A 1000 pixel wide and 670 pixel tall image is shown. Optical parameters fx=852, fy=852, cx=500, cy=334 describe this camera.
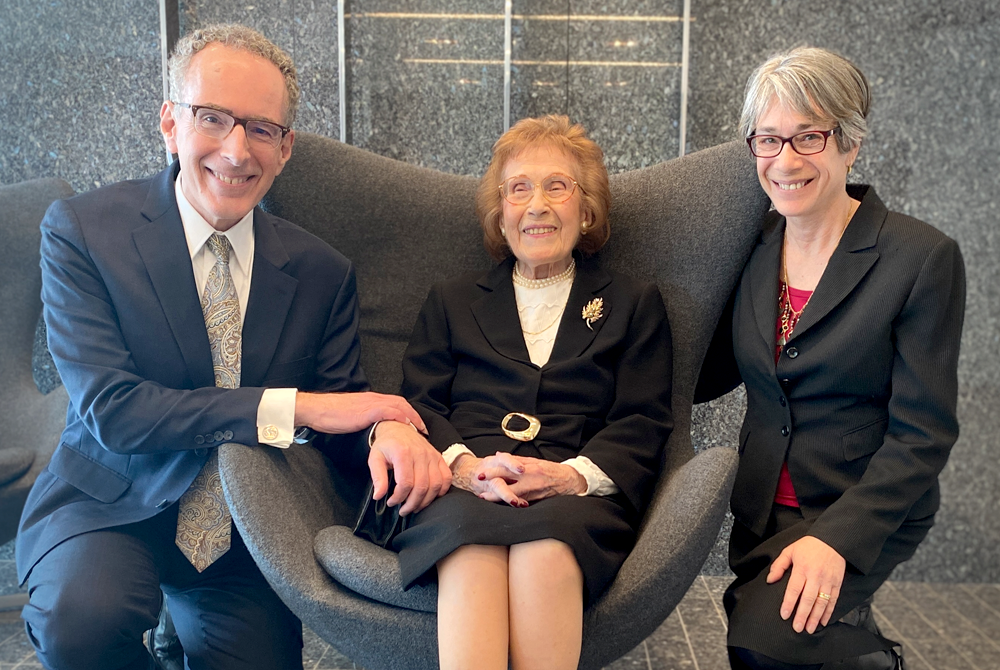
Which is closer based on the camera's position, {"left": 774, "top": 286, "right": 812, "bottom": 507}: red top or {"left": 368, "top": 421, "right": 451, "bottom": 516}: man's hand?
{"left": 368, "top": 421, "right": 451, "bottom": 516}: man's hand

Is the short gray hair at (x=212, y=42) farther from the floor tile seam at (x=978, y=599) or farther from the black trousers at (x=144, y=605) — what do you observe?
the floor tile seam at (x=978, y=599)

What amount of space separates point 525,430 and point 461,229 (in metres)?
0.59

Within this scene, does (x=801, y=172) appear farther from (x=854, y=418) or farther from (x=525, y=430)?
(x=525, y=430)

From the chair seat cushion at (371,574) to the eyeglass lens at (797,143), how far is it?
1.02 m

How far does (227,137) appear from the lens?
5.30ft

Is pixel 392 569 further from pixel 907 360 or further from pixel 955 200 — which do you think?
pixel 955 200

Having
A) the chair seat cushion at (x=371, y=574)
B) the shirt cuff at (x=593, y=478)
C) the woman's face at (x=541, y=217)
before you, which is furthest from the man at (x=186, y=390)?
the woman's face at (x=541, y=217)

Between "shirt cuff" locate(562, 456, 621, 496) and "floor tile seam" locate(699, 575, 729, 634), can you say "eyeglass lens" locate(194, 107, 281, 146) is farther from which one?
"floor tile seam" locate(699, 575, 729, 634)

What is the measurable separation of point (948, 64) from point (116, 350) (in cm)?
259

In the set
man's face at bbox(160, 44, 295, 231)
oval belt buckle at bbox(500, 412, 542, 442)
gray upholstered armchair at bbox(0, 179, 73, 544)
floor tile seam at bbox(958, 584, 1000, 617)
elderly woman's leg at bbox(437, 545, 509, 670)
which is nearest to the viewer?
elderly woman's leg at bbox(437, 545, 509, 670)

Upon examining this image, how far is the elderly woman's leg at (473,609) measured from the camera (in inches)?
50.9

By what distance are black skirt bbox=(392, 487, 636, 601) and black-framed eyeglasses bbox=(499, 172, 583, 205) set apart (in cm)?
70

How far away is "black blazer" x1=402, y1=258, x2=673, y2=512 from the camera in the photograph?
67.1 inches

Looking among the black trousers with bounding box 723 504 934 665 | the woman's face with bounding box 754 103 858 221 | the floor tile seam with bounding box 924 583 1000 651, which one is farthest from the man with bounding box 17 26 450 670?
the floor tile seam with bounding box 924 583 1000 651
